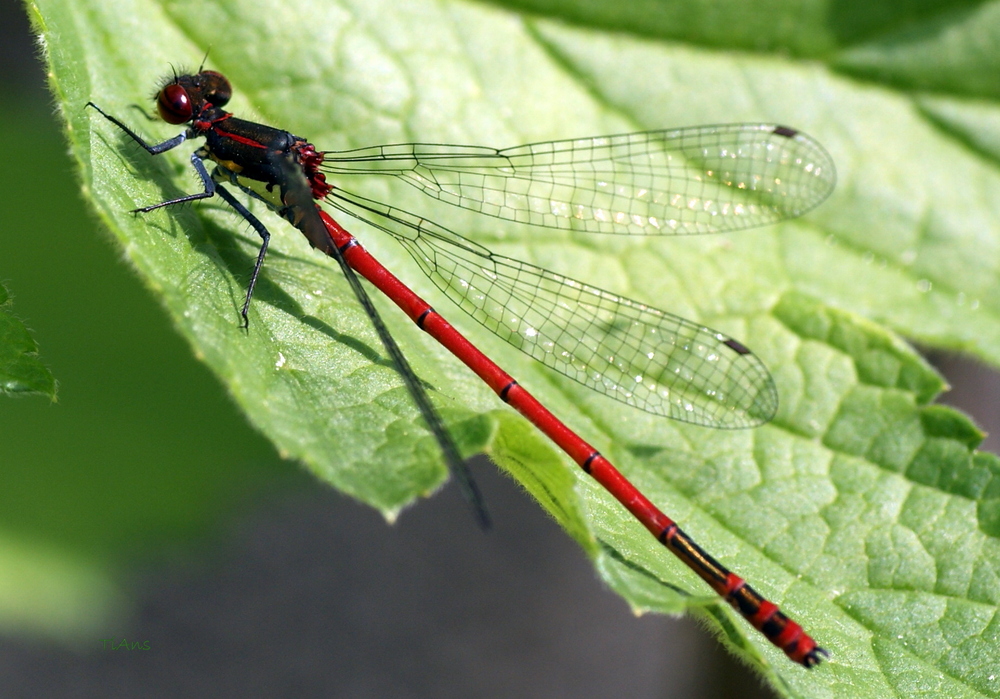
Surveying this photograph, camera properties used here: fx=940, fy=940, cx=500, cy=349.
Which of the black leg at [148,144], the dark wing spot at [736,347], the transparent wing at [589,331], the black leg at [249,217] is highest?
the dark wing spot at [736,347]

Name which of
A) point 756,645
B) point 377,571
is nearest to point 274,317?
point 756,645

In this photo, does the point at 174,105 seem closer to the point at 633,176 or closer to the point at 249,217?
the point at 249,217

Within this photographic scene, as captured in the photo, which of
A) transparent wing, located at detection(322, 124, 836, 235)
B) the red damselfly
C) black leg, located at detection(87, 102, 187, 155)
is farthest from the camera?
transparent wing, located at detection(322, 124, 836, 235)

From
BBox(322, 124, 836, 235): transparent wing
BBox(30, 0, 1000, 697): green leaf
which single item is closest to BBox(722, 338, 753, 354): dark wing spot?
BBox(30, 0, 1000, 697): green leaf

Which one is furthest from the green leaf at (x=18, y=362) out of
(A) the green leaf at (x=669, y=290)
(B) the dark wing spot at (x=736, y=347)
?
(B) the dark wing spot at (x=736, y=347)

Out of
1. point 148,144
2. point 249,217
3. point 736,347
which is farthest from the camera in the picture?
point 736,347

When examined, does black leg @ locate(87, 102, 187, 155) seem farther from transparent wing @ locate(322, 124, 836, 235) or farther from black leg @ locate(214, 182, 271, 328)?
transparent wing @ locate(322, 124, 836, 235)

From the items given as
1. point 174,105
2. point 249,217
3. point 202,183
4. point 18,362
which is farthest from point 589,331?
point 18,362

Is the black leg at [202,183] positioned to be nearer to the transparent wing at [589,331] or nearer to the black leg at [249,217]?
the black leg at [249,217]
